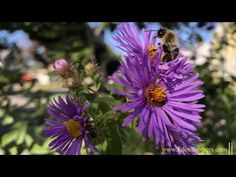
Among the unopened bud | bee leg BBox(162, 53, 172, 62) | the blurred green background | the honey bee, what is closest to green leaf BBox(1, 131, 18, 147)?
the blurred green background

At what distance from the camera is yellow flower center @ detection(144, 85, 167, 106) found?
0.75 meters

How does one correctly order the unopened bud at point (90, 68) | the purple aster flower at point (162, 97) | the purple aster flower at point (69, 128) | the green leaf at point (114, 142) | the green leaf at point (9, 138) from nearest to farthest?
the purple aster flower at point (162, 97) < the purple aster flower at point (69, 128) < the green leaf at point (114, 142) < the unopened bud at point (90, 68) < the green leaf at point (9, 138)

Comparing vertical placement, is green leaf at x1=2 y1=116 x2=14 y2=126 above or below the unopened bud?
below

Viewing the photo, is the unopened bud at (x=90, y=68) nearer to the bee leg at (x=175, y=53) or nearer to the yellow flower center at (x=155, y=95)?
the bee leg at (x=175, y=53)

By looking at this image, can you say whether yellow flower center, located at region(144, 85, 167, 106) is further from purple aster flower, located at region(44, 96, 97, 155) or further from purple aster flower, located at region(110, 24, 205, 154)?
purple aster flower, located at region(44, 96, 97, 155)

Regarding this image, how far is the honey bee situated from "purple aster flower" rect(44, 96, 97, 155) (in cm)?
19

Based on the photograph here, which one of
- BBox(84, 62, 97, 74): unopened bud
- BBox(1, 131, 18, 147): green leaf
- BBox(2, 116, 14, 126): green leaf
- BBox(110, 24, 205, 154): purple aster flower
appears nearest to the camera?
BBox(110, 24, 205, 154): purple aster flower

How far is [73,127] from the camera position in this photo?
849mm

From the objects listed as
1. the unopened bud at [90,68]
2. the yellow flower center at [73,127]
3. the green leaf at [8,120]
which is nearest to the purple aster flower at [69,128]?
the yellow flower center at [73,127]

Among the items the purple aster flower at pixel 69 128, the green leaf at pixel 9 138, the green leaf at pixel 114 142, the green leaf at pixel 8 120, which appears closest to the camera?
the purple aster flower at pixel 69 128

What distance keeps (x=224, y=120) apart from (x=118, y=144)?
1.88m

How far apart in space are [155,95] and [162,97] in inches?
1.5

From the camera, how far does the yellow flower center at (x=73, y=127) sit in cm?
84
